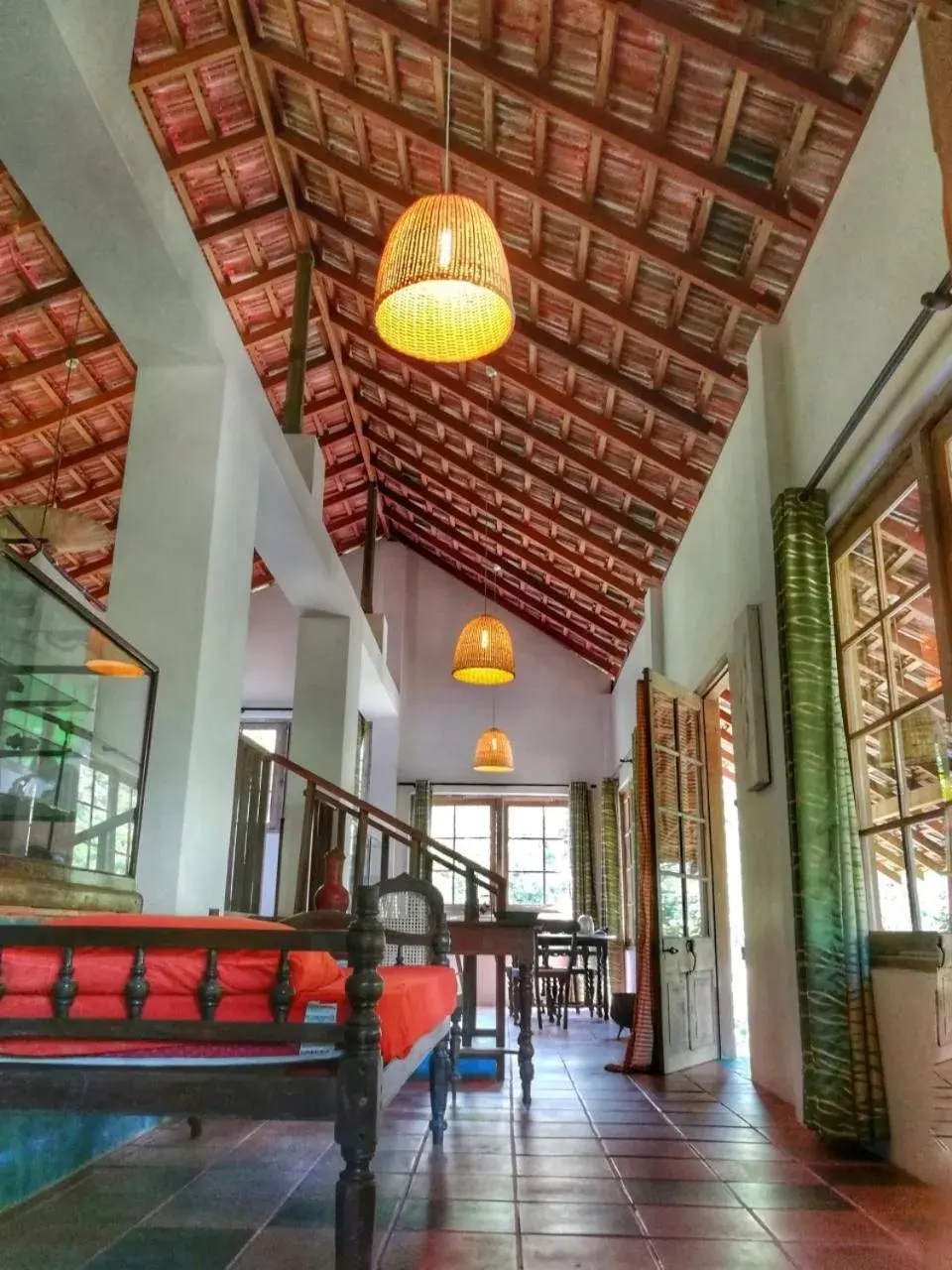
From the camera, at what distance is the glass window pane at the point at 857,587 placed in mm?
3754

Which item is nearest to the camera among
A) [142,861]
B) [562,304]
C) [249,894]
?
[142,861]

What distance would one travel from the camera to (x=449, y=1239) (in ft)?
7.29

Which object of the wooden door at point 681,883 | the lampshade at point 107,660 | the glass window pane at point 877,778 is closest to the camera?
the lampshade at point 107,660

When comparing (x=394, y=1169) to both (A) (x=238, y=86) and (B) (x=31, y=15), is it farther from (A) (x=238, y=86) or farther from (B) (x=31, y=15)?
(A) (x=238, y=86)

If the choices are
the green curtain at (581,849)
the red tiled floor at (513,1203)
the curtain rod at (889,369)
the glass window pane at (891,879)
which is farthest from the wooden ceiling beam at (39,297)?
the green curtain at (581,849)

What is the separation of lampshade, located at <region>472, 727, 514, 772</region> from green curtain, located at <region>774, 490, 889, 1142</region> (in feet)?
20.1

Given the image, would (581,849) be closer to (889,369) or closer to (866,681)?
(866,681)

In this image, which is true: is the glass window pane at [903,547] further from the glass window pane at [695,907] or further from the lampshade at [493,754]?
the lampshade at [493,754]

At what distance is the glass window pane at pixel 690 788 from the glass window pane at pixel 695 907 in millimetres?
457

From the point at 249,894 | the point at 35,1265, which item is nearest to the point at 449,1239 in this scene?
the point at 35,1265

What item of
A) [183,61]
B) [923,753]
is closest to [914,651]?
[923,753]

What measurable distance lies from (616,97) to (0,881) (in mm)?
4158

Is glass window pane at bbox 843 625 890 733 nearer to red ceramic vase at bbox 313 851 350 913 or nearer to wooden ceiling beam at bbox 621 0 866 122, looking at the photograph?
wooden ceiling beam at bbox 621 0 866 122

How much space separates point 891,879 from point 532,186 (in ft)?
12.9
